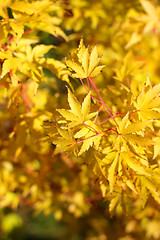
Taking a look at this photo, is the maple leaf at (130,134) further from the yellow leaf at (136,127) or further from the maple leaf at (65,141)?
the maple leaf at (65,141)

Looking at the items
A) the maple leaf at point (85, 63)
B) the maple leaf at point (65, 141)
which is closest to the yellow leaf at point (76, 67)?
the maple leaf at point (85, 63)

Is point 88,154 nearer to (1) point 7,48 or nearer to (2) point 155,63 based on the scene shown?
(1) point 7,48

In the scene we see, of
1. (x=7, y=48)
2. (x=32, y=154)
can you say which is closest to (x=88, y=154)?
(x=7, y=48)

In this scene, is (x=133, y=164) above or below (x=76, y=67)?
below

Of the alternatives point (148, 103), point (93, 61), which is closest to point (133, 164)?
point (148, 103)

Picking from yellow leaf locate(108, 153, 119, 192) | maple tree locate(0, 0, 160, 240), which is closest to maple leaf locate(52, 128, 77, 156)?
maple tree locate(0, 0, 160, 240)

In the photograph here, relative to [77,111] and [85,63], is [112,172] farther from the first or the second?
[85,63]

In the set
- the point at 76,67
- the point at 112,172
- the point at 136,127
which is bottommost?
the point at 112,172
